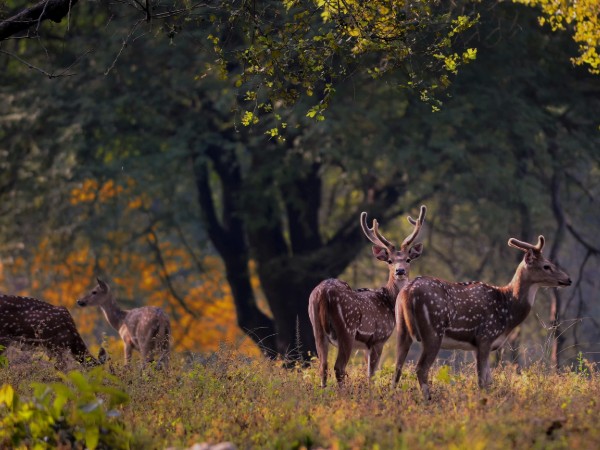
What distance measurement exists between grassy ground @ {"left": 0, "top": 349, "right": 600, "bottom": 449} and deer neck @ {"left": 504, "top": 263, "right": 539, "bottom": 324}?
26.3 inches

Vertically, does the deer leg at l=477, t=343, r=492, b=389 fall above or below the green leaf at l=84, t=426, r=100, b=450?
above

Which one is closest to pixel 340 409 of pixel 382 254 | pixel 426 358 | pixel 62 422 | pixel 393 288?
pixel 426 358

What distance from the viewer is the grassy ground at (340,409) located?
9.30 meters

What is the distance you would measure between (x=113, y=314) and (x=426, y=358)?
27.8 feet

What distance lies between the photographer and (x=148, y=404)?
37.0 feet

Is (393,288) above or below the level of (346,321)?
above

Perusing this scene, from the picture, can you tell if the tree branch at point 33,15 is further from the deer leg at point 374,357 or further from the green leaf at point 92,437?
the deer leg at point 374,357

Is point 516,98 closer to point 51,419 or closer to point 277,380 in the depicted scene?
point 277,380

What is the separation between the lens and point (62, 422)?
9.73 metres

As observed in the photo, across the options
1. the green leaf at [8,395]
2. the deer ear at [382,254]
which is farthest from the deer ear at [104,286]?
the green leaf at [8,395]

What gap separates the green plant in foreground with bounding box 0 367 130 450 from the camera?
31.1 feet

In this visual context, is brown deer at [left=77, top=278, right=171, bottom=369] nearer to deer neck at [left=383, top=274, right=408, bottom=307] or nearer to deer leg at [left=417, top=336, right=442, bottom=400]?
deer neck at [left=383, top=274, right=408, bottom=307]

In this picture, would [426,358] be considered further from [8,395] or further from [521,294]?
[8,395]

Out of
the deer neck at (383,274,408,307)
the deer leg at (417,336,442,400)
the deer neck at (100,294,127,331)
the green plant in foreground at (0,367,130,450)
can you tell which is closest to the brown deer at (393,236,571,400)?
the deer leg at (417,336,442,400)
